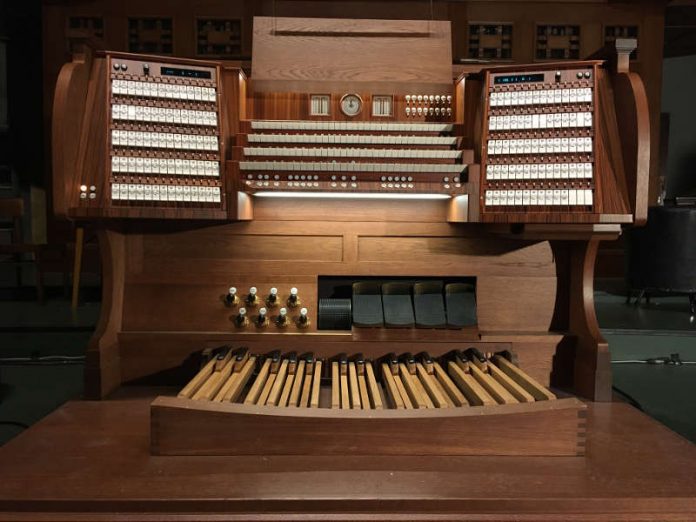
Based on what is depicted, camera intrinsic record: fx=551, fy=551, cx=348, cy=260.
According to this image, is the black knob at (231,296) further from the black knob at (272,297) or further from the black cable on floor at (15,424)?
the black cable on floor at (15,424)

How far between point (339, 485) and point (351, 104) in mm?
1331

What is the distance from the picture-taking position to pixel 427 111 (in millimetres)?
2000

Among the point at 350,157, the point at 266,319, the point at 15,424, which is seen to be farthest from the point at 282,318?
the point at 15,424

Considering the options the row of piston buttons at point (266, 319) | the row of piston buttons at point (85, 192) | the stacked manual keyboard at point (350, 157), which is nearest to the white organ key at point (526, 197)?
the stacked manual keyboard at point (350, 157)

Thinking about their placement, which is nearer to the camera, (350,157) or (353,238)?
(350,157)

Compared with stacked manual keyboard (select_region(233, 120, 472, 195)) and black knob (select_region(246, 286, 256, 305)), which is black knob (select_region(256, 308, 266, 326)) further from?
stacked manual keyboard (select_region(233, 120, 472, 195))

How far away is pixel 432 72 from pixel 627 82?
0.63 meters

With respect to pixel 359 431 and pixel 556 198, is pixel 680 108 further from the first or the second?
pixel 359 431

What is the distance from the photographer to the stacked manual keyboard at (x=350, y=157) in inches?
68.5

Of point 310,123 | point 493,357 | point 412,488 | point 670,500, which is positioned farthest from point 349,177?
point 670,500

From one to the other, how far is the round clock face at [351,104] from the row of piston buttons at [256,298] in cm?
67

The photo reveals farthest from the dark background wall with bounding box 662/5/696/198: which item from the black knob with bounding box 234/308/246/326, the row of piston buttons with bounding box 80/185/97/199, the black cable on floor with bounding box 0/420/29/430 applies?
the black cable on floor with bounding box 0/420/29/430

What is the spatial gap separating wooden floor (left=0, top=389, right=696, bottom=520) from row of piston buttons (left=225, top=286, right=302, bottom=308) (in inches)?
26.1

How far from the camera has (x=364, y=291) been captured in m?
2.05
